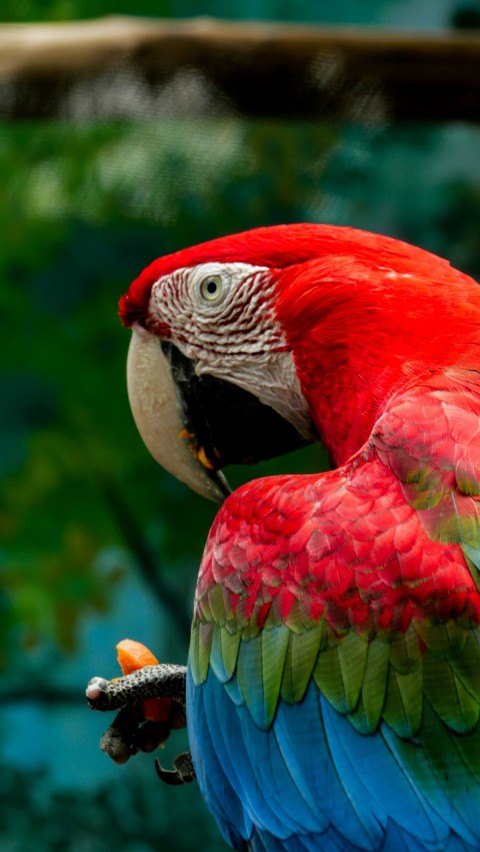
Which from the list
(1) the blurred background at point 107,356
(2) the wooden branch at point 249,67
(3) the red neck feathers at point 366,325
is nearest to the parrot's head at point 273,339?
(3) the red neck feathers at point 366,325

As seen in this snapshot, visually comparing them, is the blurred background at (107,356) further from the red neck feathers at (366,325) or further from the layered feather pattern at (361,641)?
the layered feather pattern at (361,641)

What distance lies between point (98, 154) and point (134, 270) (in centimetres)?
24

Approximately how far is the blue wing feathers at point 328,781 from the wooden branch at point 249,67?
45.5 inches

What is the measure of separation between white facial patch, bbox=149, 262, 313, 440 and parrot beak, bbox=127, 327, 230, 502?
0.03m

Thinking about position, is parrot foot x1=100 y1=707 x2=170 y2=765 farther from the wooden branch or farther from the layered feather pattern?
the wooden branch

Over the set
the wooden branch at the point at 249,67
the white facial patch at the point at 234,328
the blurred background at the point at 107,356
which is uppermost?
the wooden branch at the point at 249,67

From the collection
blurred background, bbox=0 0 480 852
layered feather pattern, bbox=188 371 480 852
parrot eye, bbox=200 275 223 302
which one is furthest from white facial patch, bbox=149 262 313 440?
blurred background, bbox=0 0 480 852

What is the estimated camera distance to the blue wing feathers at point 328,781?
1.99 feet

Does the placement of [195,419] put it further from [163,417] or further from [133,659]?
[133,659]

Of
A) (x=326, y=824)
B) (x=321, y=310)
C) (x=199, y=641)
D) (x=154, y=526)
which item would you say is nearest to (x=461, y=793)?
(x=326, y=824)

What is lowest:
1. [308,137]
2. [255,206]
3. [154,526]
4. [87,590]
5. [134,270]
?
[87,590]

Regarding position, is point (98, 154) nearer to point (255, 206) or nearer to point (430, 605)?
point (255, 206)

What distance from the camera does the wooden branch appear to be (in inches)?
60.4

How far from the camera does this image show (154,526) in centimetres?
191
